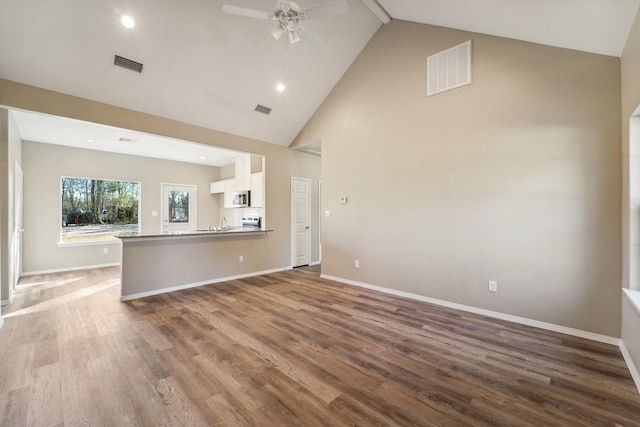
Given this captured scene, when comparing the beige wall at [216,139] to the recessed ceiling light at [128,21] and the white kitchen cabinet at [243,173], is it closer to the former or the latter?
the white kitchen cabinet at [243,173]

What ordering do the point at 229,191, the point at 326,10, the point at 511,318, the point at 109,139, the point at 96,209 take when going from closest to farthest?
1. the point at 326,10
2. the point at 511,318
3. the point at 109,139
4. the point at 96,209
5. the point at 229,191

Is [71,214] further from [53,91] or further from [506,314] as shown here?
[506,314]

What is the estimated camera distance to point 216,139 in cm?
492

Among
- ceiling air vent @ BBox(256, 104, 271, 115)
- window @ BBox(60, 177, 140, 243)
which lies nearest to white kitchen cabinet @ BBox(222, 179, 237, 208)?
window @ BBox(60, 177, 140, 243)

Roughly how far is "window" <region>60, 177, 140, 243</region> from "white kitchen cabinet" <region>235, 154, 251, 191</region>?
9.08 feet

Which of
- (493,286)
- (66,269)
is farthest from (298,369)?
(66,269)

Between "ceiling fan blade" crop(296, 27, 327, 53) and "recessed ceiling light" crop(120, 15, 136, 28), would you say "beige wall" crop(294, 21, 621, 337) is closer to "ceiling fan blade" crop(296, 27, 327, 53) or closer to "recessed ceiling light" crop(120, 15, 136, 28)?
"ceiling fan blade" crop(296, 27, 327, 53)

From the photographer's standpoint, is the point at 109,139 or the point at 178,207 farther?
the point at 178,207

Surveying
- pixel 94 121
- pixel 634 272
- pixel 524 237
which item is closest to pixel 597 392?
pixel 634 272

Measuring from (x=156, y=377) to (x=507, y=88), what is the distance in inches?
182

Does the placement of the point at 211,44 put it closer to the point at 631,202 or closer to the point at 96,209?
the point at 631,202

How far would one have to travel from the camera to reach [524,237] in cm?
309

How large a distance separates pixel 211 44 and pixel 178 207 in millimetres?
5292

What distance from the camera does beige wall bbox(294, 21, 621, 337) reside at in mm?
2713
